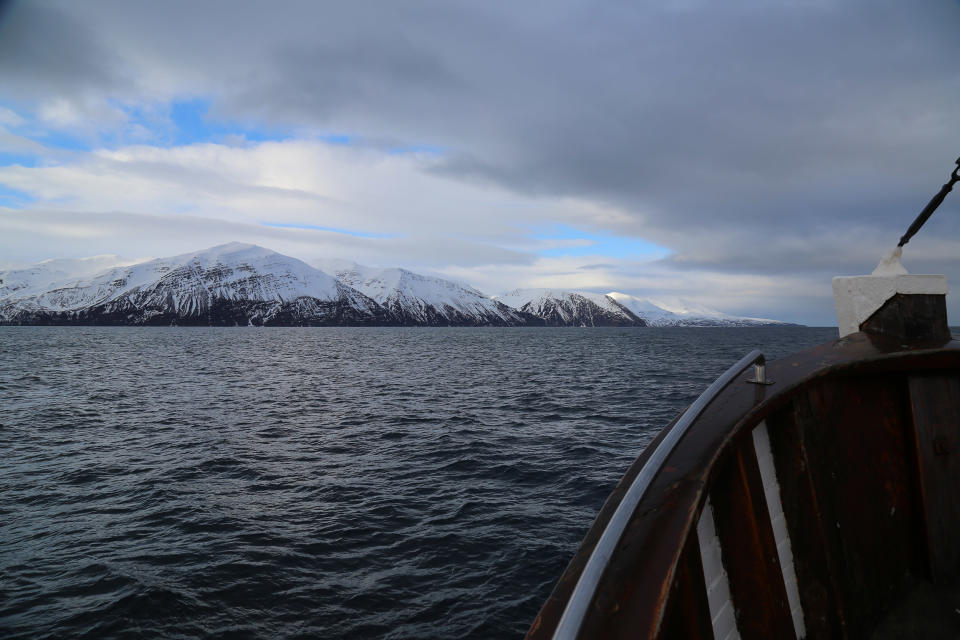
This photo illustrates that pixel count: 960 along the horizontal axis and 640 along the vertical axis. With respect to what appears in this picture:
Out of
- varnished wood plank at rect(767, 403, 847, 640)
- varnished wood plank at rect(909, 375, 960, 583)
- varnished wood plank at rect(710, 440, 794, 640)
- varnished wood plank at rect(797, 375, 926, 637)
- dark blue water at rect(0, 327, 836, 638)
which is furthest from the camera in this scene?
dark blue water at rect(0, 327, 836, 638)

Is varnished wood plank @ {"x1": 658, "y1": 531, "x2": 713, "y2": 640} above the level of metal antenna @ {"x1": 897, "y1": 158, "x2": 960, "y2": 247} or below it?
below

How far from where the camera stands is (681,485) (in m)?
3.03

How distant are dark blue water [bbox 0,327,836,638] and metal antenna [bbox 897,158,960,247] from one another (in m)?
7.58

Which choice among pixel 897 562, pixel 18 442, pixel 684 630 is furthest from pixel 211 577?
pixel 18 442

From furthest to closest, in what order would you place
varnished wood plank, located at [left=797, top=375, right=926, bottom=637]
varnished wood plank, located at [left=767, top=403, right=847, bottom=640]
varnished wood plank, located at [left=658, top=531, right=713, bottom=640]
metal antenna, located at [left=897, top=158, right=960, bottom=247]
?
metal antenna, located at [left=897, top=158, right=960, bottom=247] < varnished wood plank, located at [left=797, top=375, right=926, bottom=637] < varnished wood plank, located at [left=767, top=403, right=847, bottom=640] < varnished wood plank, located at [left=658, top=531, right=713, bottom=640]

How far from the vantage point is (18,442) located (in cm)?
1947

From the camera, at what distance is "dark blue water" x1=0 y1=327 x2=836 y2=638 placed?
791 cm

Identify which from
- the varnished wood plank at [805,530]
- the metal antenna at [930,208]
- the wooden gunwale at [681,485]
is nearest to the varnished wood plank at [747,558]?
the wooden gunwale at [681,485]

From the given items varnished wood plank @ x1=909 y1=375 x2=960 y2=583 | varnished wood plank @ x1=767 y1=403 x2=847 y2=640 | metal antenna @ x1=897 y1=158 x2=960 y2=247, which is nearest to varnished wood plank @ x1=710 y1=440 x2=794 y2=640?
varnished wood plank @ x1=767 y1=403 x2=847 y2=640

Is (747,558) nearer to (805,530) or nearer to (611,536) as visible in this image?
(805,530)

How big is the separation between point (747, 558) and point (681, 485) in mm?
1307

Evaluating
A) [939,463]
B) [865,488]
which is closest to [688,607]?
[865,488]

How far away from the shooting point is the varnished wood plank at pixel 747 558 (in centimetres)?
365

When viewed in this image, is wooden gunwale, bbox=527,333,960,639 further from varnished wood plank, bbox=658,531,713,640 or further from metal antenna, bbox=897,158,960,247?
metal antenna, bbox=897,158,960,247
